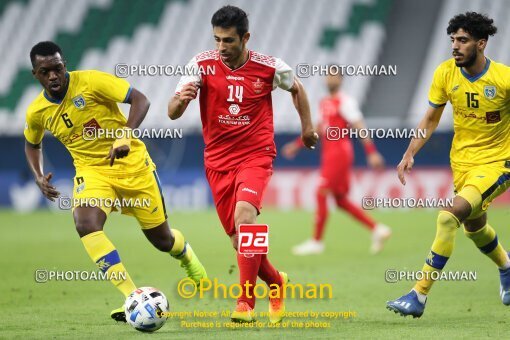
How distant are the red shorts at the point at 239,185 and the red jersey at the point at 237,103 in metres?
0.07

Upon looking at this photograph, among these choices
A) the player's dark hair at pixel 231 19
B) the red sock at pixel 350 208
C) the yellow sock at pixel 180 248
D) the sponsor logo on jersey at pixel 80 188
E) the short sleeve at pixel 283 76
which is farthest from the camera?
the red sock at pixel 350 208

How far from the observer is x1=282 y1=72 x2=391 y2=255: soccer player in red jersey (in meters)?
13.4

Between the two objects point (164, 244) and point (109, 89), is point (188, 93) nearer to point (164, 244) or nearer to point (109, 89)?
point (109, 89)

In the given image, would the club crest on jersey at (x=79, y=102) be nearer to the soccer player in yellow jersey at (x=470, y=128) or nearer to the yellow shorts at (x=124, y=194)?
the yellow shorts at (x=124, y=194)

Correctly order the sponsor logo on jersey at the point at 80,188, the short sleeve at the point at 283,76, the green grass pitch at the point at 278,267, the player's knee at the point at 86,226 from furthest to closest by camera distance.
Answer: the sponsor logo on jersey at the point at 80,188, the short sleeve at the point at 283,76, the player's knee at the point at 86,226, the green grass pitch at the point at 278,267

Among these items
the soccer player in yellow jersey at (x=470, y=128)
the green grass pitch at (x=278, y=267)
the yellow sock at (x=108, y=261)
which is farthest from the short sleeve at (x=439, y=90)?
the yellow sock at (x=108, y=261)

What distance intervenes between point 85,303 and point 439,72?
12.8 ft

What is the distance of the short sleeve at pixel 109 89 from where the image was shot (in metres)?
7.91

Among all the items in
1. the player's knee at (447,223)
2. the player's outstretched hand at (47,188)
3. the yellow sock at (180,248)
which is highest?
the player's knee at (447,223)

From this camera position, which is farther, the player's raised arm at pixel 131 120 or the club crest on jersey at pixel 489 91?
the club crest on jersey at pixel 489 91

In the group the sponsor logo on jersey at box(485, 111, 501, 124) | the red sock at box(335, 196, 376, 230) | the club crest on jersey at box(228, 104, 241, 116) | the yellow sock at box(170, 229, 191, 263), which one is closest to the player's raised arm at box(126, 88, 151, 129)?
the club crest on jersey at box(228, 104, 241, 116)

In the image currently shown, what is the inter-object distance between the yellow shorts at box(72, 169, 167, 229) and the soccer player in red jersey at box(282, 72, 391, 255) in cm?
528

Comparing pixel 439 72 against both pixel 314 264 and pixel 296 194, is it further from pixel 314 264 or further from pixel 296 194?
pixel 296 194

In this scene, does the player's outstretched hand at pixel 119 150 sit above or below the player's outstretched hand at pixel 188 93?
below
